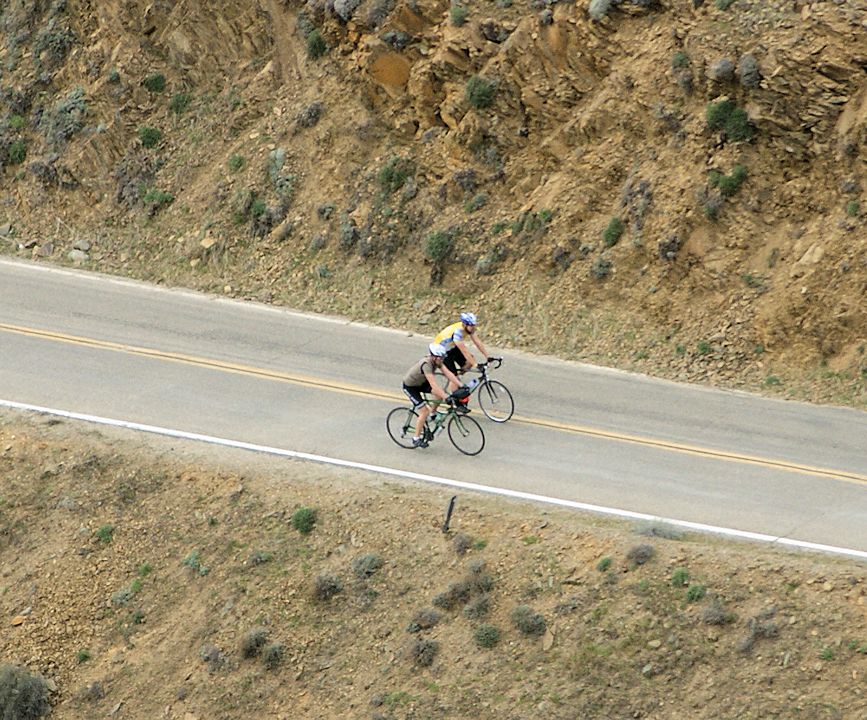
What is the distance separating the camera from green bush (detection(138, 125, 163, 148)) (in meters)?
29.5

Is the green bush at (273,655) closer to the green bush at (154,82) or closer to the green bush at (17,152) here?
the green bush at (154,82)

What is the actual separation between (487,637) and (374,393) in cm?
657

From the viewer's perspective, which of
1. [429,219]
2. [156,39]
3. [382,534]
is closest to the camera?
[382,534]

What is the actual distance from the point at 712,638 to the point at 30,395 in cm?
1253

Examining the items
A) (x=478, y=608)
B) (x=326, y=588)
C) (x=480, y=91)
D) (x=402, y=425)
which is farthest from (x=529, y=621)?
(x=480, y=91)

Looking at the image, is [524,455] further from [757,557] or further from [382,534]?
[757,557]

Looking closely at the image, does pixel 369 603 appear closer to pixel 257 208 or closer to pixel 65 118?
pixel 257 208

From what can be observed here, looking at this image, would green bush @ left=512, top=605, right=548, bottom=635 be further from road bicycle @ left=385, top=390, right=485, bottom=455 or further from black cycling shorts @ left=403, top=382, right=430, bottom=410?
black cycling shorts @ left=403, top=382, right=430, bottom=410

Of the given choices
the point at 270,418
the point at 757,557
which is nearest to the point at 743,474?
the point at 757,557

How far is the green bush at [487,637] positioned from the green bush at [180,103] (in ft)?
59.3

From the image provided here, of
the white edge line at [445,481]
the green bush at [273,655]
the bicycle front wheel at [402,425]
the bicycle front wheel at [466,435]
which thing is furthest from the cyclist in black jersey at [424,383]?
the green bush at [273,655]

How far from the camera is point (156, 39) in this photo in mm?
30281

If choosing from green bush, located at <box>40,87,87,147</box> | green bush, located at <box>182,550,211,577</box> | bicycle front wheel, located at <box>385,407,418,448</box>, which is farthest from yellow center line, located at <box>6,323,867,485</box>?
green bush, located at <box>40,87,87,147</box>

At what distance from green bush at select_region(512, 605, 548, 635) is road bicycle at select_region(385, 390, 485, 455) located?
3758 millimetres
